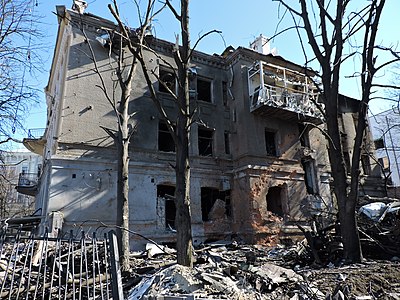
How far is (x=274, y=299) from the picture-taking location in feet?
15.6

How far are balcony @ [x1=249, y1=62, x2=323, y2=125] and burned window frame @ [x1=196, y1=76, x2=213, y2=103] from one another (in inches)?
95.9

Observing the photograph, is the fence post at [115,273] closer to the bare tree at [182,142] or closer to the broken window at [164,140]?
the bare tree at [182,142]

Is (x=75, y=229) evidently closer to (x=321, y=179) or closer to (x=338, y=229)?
(x=338, y=229)

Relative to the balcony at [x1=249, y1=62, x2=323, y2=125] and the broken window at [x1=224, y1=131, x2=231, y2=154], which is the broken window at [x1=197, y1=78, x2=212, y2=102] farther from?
the balcony at [x1=249, y1=62, x2=323, y2=125]

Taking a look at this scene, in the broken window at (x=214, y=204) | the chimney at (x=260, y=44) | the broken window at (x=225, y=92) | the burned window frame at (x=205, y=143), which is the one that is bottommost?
the broken window at (x=214, y=204)

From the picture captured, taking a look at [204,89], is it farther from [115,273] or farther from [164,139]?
[115,273]

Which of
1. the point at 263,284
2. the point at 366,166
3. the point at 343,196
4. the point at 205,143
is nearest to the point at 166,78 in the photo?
the point at 205,143

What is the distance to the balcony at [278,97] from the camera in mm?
16391

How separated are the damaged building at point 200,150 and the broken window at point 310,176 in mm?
62

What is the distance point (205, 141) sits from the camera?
678 inches

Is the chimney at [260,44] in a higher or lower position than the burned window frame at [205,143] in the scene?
higher

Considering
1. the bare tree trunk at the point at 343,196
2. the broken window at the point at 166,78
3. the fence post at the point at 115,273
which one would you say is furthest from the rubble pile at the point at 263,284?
the broken window at the point at 166,78

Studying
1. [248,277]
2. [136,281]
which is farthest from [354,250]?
[136,281]

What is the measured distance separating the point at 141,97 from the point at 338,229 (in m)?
10.9
